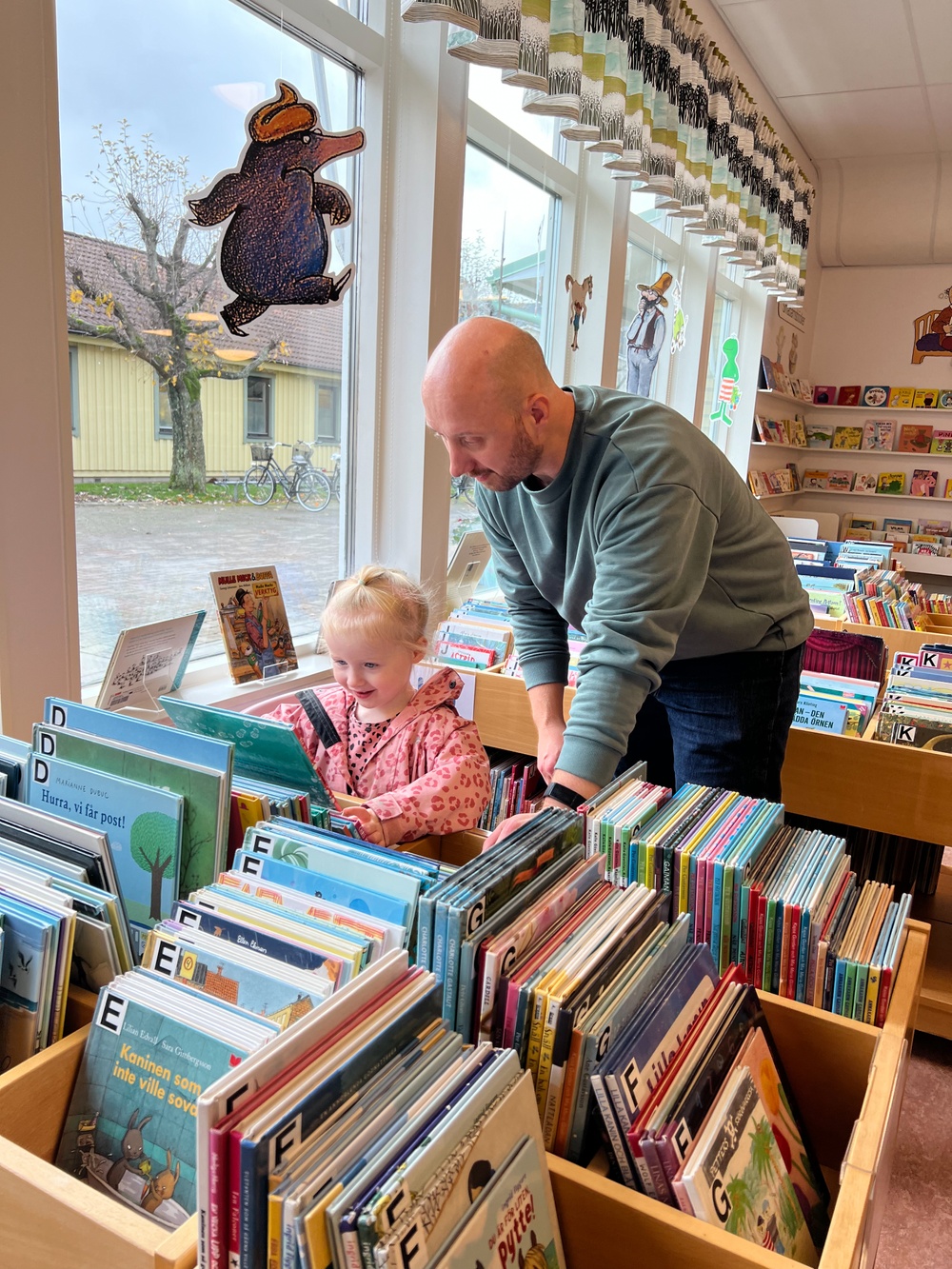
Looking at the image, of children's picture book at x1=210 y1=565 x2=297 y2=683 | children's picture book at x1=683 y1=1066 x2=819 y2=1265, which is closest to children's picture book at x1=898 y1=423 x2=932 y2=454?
children's picture book at x1=210 y1=565 x2=297 y2=683

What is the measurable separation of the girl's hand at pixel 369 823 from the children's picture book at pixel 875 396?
698 cm

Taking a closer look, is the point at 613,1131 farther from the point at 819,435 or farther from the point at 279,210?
the point at 819,435

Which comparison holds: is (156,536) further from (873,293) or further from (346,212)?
(873,293)

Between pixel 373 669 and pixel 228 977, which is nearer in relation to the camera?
pixel 228 977

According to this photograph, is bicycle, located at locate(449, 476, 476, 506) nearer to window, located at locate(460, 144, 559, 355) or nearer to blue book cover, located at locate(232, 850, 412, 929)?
window, located at locate(460, 144, 559, 355)

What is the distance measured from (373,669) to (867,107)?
551cm

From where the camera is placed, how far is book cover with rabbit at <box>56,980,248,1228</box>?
75cm

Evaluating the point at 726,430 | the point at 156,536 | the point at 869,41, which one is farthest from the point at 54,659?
the point at 726,430

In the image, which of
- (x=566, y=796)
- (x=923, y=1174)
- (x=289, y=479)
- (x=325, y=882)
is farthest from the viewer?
(x=289, y=479)

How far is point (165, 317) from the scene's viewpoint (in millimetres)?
1922

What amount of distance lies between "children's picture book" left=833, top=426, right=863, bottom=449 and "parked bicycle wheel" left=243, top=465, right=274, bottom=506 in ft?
20.1

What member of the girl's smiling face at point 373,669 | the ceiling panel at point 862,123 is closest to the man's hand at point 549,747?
the girl's smiling face at point 373,669

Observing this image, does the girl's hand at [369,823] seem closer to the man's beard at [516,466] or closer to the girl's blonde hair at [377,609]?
the girl's blonde hair at [377,609]

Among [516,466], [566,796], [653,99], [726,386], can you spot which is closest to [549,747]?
[566,796]
